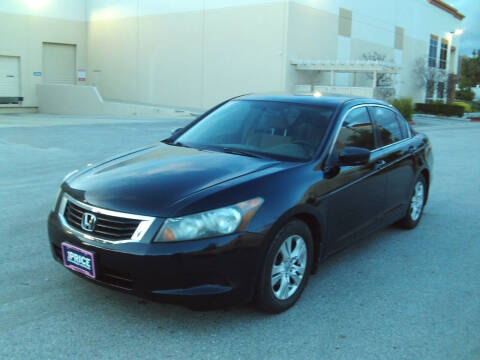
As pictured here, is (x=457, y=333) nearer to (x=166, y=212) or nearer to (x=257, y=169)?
(x=257, y=169)

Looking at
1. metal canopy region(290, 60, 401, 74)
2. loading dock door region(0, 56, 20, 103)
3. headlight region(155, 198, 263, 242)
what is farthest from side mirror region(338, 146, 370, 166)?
loading dock door region(0, 56, 20, 103)

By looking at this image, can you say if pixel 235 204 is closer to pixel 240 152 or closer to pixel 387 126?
pixel 240 152

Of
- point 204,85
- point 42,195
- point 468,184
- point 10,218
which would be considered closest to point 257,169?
point 10,218

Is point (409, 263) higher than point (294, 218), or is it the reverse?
point (294, 218)

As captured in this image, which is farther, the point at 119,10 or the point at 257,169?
the point at 119,10

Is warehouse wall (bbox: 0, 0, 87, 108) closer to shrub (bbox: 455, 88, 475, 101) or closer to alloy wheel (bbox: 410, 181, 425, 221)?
alloy wheel (bbox: 410, 181, 425, 221)

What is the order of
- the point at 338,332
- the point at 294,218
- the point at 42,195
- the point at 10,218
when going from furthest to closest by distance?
the point at 42,195, the point at 10,218, the point at 294,218, the point at 338,332

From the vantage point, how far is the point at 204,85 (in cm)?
2881

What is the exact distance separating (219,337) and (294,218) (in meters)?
1.02

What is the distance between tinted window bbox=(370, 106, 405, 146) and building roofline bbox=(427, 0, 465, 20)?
39.7m

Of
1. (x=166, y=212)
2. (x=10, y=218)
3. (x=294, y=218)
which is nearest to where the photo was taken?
(x=166, y=212)

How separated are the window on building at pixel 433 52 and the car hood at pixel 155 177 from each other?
4250 centimetres

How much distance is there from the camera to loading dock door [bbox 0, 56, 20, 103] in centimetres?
2984

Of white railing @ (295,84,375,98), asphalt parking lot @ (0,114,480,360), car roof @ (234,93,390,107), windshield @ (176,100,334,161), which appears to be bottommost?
asphalt parking lot @ (0,114,480,360)
